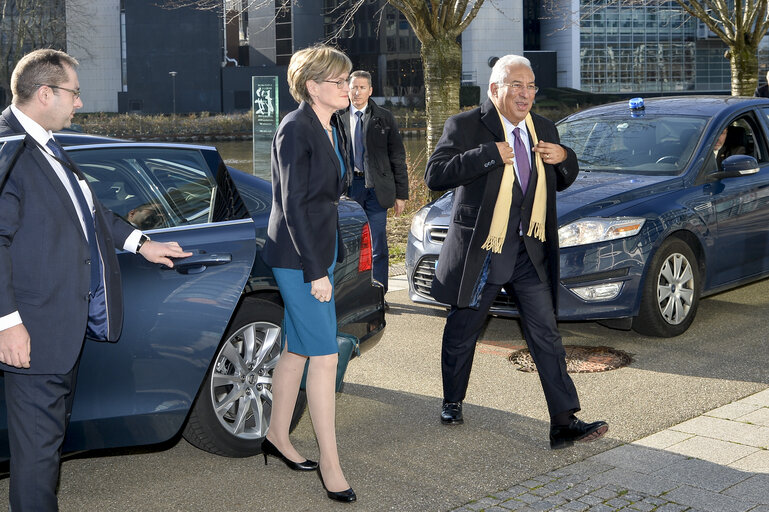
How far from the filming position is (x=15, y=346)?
340 centimetres

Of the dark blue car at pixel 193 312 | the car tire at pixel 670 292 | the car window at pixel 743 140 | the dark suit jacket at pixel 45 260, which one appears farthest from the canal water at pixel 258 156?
the dark suit jacket at pixel 45 260

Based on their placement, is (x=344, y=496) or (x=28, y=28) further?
(x=28, y=28)

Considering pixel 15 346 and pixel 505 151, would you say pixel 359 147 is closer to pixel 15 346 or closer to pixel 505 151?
pixel 505 151

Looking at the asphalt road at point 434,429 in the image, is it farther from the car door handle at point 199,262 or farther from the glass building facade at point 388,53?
the glass building facade at point 388,53

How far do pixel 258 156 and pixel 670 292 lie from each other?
978 cm

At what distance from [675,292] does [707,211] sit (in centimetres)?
74

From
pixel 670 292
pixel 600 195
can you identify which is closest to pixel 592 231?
pixel 600 195

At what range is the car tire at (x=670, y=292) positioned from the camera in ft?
23.6

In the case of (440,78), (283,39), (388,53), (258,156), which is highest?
(283,39)

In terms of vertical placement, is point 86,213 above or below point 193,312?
above

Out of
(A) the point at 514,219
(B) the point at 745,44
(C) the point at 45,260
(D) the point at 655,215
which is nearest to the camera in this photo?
(C) the point at 45,260

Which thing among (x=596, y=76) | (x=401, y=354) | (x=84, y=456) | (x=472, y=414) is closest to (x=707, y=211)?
(x=401, y=354)

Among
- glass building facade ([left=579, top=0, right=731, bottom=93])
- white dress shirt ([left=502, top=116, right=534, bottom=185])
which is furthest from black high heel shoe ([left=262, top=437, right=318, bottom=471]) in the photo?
glass building facade ([left=579, top=0, right=731, bottom=93])

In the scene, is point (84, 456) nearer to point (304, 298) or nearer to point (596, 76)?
point (304, 298)
